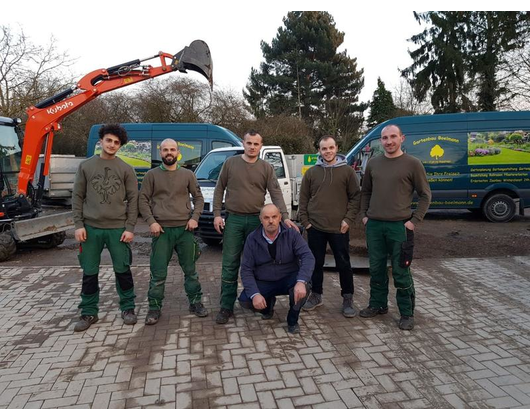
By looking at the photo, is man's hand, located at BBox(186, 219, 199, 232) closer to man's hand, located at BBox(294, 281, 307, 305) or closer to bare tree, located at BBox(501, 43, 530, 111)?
man's hand, located at BBox(294, 281, 307, 305)

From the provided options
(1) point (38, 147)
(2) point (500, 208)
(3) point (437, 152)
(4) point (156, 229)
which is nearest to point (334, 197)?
(4) point (156, 229)

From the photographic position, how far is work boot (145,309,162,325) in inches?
152

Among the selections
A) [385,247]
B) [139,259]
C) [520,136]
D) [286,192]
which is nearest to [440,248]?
[286,192]

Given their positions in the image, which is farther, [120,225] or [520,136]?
[520,136]

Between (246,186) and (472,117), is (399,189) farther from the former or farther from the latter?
(472,117)

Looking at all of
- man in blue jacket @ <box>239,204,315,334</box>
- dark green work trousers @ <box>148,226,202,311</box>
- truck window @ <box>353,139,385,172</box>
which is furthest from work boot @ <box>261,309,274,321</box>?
truck window @ <box>353,139,385,172</box>

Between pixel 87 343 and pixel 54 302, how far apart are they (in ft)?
4.58

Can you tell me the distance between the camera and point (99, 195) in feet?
12.2

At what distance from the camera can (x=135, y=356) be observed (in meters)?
3.23

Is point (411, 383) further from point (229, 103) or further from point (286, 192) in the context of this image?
point (229, 103)

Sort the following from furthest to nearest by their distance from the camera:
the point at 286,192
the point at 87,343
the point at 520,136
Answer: the point at 520,136
the point at 286,192
the point at 87,343

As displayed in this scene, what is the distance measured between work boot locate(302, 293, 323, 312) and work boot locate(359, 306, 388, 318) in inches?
19.0

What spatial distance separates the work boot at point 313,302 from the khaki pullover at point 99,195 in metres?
2.08

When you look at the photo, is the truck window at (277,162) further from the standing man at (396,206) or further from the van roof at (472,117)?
the standing man at (396,206)
